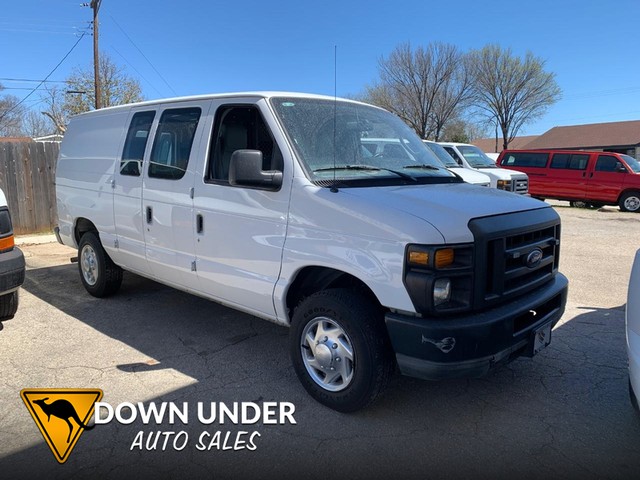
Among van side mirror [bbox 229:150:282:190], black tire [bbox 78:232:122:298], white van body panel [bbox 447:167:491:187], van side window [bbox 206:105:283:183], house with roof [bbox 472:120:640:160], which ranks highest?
house with roof [bbox 472:120:640:160]

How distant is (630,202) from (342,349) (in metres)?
16.3

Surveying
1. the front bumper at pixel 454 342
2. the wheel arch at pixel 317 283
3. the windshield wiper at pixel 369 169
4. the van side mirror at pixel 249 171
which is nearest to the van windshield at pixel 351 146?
the windshield wiper at pixel 369 169

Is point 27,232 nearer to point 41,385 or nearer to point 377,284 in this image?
point 41,385

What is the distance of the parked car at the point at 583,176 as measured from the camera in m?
16.2

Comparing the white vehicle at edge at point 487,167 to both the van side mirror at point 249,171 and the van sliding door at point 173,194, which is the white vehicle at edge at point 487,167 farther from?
the van side mirror at point 249,171

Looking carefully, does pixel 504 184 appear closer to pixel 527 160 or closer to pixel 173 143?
pixel 527 160

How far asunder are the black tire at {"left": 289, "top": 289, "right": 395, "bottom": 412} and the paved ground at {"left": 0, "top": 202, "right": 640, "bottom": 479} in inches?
6.8

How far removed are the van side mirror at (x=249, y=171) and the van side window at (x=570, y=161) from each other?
16375mm

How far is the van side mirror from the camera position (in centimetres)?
345

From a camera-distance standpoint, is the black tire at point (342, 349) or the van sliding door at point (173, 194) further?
the van sliding door at point (173, 194)

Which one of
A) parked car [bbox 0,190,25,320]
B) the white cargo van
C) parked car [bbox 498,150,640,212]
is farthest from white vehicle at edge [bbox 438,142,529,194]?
parked car [bbox 0,190,25,320]

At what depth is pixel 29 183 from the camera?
35.2 feet

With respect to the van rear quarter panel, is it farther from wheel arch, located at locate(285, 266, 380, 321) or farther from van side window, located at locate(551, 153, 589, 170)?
van side window, located at locate(551, 153, 589, 170)

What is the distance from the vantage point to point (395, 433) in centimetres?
319
